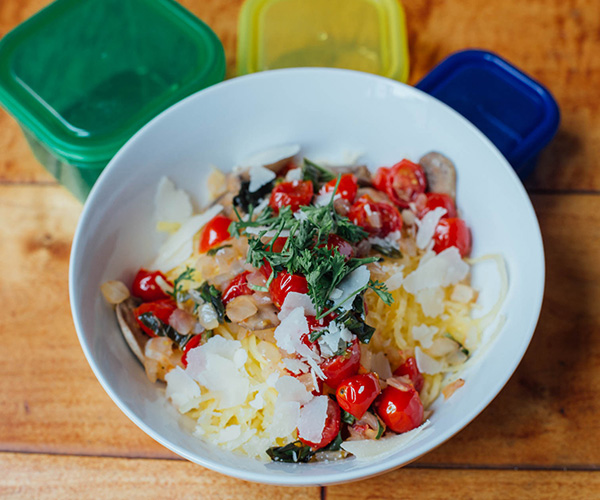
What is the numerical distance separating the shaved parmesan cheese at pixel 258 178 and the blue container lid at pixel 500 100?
0.92m

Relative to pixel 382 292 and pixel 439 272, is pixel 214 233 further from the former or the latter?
pixel 439 272

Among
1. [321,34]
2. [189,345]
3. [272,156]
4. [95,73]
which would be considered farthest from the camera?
[321,34]

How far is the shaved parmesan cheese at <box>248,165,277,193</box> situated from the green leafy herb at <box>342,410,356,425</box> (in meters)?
0.91

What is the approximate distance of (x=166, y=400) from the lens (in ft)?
6.84

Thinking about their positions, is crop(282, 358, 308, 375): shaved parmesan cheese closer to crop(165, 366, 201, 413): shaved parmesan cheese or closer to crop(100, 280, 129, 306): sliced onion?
crop(165, 366, 201, 413): shaved parmesan cheese

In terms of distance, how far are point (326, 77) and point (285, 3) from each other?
1003 mm

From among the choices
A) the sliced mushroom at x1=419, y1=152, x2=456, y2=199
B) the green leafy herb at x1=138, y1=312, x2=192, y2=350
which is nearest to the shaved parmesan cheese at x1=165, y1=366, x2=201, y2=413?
the green leafy herb at x1=138, y1=312, x2=192, y2=350

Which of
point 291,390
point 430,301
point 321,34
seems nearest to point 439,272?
point 430,301

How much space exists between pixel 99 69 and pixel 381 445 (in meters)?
2.17

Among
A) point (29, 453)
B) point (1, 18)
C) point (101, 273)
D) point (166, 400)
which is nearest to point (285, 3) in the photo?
point (1, 18)

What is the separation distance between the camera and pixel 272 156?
2486 millimetres

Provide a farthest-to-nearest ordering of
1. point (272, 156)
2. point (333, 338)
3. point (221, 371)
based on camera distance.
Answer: point (272, 156) → point (221, 371) → point (333, 338)

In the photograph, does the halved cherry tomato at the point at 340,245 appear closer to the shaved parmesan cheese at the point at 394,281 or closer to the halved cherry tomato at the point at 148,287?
the shaved parmesan cheese at the point at 394,281

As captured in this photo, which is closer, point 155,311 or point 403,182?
point 155,311
